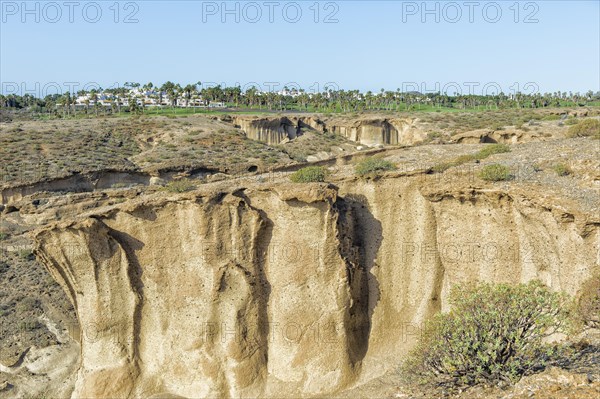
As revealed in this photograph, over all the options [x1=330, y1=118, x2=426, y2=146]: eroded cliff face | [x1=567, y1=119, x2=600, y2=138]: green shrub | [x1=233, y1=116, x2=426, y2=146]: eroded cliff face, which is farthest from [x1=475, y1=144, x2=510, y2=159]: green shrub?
[x1=233, y1=116, x2=426, y2=146]: eroded cliff face

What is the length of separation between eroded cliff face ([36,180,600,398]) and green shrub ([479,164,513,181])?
644 mm

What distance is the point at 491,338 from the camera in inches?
449

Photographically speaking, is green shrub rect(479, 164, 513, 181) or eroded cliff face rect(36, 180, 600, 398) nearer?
eroded cliff face rect(36, 180, 600, 398)

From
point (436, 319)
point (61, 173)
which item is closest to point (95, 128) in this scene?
point (61, 173)

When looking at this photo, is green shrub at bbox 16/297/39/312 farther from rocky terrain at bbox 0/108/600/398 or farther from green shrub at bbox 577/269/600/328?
green shrub at bbox 577/269/600/328

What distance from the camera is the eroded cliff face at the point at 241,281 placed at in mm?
15961

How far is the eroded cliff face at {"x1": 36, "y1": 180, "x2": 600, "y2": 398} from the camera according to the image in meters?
16.0

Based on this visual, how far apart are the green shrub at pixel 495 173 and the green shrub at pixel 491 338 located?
4602 mm

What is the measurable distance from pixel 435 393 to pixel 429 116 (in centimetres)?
6379

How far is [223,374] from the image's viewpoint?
1636cm

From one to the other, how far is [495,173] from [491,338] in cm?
644

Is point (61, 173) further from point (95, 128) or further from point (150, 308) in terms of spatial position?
point (150, 308)

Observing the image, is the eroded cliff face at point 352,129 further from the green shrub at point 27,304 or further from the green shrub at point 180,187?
the green shrub at point 180,187

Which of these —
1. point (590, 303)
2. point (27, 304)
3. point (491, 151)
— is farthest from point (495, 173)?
point (27, 304)
